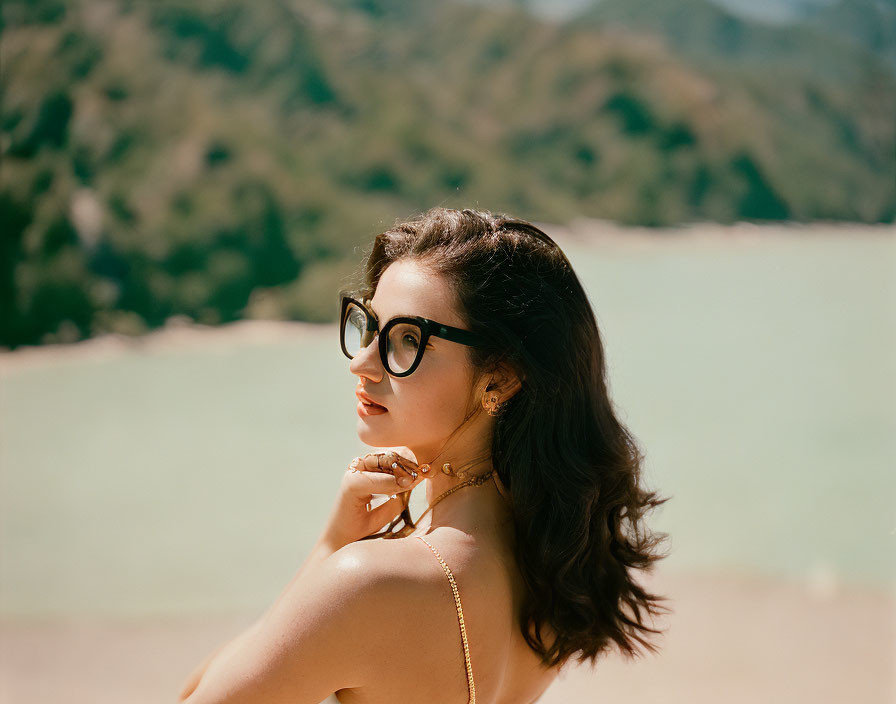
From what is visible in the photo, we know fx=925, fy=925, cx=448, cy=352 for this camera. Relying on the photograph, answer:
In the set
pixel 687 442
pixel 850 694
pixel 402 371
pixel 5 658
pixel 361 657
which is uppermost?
pixel 402 371

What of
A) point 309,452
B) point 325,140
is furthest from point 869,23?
point 309,452

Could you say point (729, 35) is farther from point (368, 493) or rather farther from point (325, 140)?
point (368, 493)

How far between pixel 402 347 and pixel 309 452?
40.5 feet

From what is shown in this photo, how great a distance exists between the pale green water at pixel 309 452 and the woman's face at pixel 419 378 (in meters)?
2.30

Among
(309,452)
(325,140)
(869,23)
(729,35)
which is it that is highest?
(869,23)

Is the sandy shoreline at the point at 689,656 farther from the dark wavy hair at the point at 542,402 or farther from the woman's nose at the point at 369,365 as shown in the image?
the woman's nose at the point at 369,365

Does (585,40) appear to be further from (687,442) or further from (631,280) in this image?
(687,442)

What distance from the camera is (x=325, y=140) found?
3175 centimetres

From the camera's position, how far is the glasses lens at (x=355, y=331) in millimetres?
1271

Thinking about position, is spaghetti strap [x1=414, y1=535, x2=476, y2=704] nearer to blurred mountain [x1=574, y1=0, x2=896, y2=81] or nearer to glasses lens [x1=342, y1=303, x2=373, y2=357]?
glasses lens [x1=342, y1=303, x2=373, y2=357]

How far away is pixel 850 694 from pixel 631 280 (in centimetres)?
2117

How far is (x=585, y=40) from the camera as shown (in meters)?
42.1

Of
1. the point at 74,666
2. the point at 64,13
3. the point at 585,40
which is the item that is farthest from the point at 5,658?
the point at 585,40

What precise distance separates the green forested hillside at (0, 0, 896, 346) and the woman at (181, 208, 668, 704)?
1032 centimetres
